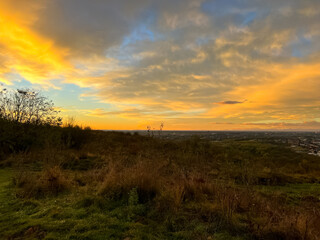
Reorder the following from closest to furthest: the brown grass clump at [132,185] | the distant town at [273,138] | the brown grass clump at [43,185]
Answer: the brown grass clump at [132,185] → the brown grass clump at [43,185] → the distant town at [273,138]

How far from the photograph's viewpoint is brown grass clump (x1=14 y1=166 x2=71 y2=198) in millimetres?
5622

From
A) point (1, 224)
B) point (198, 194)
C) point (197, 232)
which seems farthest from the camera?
point (198, 194)

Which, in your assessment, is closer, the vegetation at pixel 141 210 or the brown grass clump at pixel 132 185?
the vegetation at pixel 141 210

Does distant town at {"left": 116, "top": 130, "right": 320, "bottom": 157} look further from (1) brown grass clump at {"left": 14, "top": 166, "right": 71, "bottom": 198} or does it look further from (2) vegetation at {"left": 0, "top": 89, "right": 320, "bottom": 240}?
(1) brown grass clump at {"left": 14, "top": 166, "right": 71, "bottom": 198}

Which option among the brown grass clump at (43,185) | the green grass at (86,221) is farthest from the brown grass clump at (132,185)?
the brown grass clump at (43,185)

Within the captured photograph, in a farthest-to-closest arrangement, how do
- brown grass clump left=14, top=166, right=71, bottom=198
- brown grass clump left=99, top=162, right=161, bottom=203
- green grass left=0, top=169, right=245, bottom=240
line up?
1. brown grass clump left=14, top=166, right=71, bottom=198
2. brown grass clump left=99, top=162, right=161, bottom=203
3. green grass left=0, top=169, right=245, bottom=240

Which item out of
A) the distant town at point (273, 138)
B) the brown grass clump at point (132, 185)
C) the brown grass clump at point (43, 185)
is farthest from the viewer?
the distant town at point (273, 138)

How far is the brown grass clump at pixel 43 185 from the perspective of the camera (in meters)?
5.62

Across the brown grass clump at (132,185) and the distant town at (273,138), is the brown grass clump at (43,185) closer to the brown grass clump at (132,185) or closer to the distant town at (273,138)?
the brown grass clump at (132,185)

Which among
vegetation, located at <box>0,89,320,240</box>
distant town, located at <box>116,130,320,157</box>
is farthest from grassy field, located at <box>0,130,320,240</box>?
distant town, located at <box>116,130,320,157</box>

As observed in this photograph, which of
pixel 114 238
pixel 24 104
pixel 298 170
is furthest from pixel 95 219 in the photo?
pixel 298 170

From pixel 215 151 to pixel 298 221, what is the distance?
1626cm

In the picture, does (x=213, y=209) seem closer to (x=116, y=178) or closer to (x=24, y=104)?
(x=116, y=178)

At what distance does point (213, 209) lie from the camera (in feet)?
14.5
